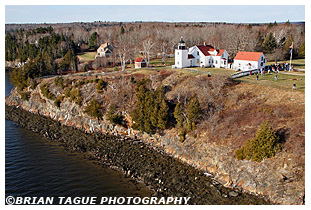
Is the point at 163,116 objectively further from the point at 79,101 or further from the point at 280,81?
the point at 280,81

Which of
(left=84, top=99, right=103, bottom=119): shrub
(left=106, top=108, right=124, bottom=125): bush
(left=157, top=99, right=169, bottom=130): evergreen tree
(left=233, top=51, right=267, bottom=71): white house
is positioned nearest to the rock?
(left=157, top=99, right=169, bottom=130): evergreen tree

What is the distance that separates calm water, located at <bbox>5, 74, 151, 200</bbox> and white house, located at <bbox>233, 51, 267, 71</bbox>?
3718 centimetres

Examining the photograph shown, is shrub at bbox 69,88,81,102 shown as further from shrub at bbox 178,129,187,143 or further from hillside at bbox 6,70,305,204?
shrub at bbox 178,129,187,143

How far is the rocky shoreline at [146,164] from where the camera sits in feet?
79.8

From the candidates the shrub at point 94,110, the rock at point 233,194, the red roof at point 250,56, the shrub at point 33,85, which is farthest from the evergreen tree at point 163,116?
the shrub at point 33,85

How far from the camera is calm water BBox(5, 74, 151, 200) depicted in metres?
25.5

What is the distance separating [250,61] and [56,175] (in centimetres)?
4300

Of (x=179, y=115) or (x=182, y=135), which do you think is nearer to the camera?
(x=182, y=135)

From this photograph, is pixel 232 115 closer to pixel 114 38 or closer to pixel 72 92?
pixel 72 92

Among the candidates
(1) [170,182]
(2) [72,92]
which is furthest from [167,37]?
(1) [170,182]

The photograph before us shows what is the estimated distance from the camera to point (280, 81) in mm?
41625

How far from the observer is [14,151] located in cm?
3409

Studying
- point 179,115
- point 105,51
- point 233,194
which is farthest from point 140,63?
point 233,194

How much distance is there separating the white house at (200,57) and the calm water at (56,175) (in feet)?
109
